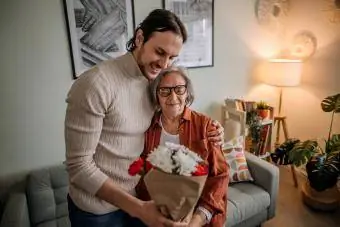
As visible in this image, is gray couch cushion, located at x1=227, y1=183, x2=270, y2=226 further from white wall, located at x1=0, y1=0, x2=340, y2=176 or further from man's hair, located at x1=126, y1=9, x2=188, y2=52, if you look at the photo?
man's hair, located at x1=126, y1=9, x2=188, y2=52

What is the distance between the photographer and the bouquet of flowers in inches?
29.7

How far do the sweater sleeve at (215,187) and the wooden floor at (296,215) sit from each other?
58.9 inches

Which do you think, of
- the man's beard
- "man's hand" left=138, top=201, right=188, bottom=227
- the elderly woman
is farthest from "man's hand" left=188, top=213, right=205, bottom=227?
the man's beard

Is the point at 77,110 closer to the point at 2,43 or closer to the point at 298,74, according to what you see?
the point at 2,43

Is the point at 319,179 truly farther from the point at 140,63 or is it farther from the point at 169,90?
the point at 140,63

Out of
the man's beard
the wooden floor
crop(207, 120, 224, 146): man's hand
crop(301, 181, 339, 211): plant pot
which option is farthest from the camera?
crop(301, 181, 339, 211): plant pot

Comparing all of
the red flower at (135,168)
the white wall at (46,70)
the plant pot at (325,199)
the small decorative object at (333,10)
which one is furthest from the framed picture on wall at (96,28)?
the plant pot at (325,199)

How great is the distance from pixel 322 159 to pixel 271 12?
68.0 inches

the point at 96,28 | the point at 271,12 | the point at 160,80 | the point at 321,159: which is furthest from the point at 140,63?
the point at 271,12

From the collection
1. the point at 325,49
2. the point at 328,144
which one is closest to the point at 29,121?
the point at 328,144

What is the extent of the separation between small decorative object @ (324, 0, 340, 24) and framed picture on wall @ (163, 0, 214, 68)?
4.06 ft

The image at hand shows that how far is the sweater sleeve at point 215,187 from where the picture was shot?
3.51 feet

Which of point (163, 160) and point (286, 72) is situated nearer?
point (163, 160)

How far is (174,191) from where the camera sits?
773mm
